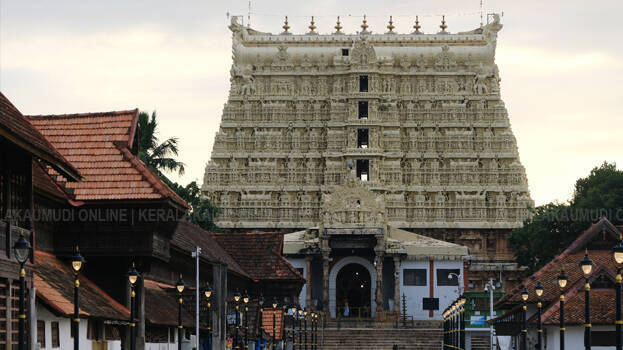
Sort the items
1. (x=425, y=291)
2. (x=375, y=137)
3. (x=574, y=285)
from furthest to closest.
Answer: (x=375, y=137)
(x=425, y=291)
(x=574, y=285)

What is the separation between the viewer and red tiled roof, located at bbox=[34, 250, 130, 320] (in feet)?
92.6

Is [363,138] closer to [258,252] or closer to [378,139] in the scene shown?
[378,139]

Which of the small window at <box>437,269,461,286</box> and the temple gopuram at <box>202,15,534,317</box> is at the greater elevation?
the temple gopuram at <box>202,15,534,317</box>

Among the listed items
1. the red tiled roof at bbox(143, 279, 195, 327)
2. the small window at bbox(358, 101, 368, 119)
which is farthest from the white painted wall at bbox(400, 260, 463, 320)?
the red tiled roof at bbox(143, 279, 195, 327)

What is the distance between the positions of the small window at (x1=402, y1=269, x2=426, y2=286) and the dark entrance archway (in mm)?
4532

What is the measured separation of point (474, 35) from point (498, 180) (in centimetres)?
1467

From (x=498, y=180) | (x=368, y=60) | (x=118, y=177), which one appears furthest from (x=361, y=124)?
(x=118, y=177)

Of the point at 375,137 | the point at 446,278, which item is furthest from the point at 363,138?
the point at 446,278

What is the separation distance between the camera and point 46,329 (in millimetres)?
28344

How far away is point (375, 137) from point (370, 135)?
510mm

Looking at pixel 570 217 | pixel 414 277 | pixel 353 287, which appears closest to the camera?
pixel 570 217

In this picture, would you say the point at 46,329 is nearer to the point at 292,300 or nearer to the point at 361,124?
the point at 292,300

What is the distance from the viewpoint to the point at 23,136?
23234mm

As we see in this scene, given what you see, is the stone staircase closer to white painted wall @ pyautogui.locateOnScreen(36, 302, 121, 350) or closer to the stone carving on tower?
the stone carving on tower
